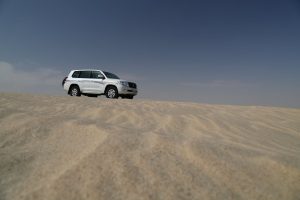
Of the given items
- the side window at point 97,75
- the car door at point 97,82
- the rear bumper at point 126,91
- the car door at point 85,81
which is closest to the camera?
the rear bumper at point 126,91

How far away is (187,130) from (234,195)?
187cm

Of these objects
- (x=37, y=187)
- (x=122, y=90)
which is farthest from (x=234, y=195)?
(x=122, y=90)

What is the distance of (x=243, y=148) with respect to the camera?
290 centimetres

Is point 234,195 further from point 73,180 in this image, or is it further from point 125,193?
point 73,180

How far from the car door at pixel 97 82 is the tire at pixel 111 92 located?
11.4 inches

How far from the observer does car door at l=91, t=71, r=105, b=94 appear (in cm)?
1253

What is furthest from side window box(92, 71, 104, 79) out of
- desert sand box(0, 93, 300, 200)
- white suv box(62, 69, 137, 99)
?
desert sand box(0, 93, 300, 200)

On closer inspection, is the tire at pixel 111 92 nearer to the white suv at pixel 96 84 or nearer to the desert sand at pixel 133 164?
the white suv at pixel 96 84

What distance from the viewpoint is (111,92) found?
40.4 feet

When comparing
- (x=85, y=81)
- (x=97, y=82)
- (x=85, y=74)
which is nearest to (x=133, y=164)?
(x=97, y=82)

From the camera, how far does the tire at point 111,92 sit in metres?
12.2

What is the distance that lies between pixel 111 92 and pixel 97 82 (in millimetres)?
938

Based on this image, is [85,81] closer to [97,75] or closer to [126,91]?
[97,75]

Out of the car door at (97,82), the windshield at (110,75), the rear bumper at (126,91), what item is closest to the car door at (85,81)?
the car door at (97,82)
